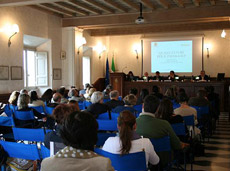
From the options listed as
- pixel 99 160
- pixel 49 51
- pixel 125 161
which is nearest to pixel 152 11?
pixel 49 51

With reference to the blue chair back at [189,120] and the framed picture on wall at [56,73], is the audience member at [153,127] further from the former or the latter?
the framed picture on wall at [56,73]

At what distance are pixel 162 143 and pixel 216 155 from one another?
8.68 feet

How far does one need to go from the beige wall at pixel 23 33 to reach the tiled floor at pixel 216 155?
20.6 feet

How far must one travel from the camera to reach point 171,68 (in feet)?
48.6

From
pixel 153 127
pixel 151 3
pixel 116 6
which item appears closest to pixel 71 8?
pixel 116 6

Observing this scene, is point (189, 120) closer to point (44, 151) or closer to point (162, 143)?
point (162, 143)

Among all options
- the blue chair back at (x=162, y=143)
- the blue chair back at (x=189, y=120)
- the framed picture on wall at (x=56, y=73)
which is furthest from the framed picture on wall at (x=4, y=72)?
the blue chair back at (x=162, y=143)

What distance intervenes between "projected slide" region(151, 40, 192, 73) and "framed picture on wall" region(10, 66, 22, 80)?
7.87 meters

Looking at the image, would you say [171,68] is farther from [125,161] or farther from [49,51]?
[125,161]

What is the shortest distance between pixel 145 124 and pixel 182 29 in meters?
11.3

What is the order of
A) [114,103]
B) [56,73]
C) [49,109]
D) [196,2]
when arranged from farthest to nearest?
[56,73] → [196,2] → [114,103] → [49,109]

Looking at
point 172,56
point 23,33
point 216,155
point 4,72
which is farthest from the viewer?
point 172,56

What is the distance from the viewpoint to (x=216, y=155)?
509cm

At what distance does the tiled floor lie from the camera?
4398 millimetres
